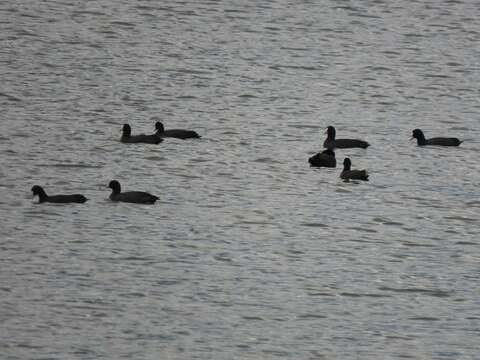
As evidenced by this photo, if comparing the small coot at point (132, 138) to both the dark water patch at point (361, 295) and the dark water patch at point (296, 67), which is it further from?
the dark water patch at point (296, 67)

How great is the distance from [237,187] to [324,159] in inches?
109

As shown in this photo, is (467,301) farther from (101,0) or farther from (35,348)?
(101,0)

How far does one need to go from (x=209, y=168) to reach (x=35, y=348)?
12.2 meters

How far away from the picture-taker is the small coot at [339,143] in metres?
35.8

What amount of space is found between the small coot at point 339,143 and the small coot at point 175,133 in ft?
9.47

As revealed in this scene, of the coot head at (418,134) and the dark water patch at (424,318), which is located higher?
the coot head at (418,134)

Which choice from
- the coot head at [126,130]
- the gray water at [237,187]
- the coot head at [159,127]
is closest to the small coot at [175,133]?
the coot head at [159,127]

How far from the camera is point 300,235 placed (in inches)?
1125

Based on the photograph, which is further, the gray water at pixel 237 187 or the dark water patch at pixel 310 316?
the dark water patch at pixel 310 316

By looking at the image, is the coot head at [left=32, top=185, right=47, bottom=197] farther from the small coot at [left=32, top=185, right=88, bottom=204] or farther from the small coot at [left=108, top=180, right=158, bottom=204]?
the small coot at [left=108, top=180, right=158, bottom=204]

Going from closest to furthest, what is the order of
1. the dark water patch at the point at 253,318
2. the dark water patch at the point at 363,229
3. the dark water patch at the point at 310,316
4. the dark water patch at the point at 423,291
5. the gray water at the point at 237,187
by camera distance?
the gray water at the point at 237,187
the dark water patch at the point at 253,318
the dark water patch at the point at 310,316
the dark water patch at the point at 423,291
the dark water patch at the point at 363,229

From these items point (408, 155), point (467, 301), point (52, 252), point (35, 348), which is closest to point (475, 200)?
point (408, 155)

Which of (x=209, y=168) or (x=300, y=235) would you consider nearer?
(x=300, y=235)

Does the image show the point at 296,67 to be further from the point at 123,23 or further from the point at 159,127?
the point at 159,127
